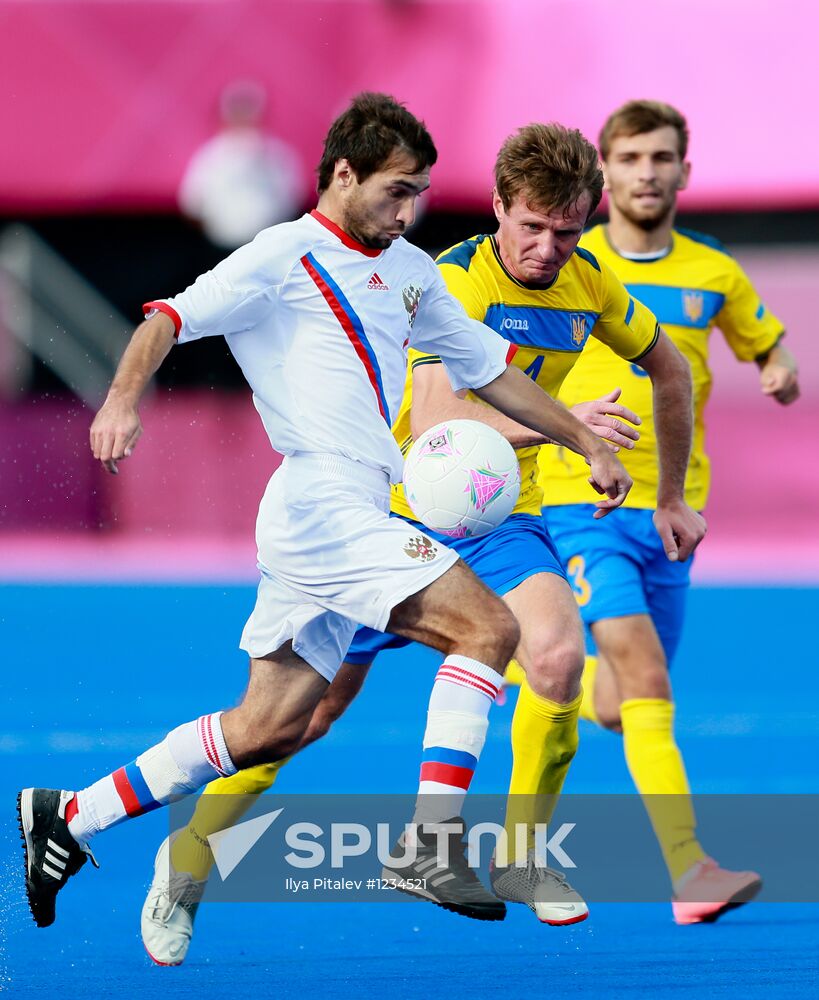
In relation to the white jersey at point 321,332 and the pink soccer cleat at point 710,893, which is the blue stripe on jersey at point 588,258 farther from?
the pink soccer cleat at point 710,893

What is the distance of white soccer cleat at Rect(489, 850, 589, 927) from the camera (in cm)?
486

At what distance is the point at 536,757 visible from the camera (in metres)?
5.10

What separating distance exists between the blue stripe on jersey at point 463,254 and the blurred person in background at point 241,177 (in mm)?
8199

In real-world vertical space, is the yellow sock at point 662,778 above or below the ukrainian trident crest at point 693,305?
below

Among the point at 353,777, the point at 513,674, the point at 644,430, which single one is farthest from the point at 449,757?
the point at 353,777

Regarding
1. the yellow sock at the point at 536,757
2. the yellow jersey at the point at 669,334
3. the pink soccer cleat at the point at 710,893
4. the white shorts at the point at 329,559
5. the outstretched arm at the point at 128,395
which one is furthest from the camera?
the yellow jersey at the point at 669,334

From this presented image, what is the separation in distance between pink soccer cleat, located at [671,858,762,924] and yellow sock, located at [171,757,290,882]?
57.0 inches

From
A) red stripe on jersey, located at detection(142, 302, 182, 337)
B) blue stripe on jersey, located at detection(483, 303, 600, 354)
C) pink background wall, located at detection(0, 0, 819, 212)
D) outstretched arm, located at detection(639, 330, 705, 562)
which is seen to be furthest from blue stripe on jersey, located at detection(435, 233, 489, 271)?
pink background wall, located at detection(0, 0, 819, 212)

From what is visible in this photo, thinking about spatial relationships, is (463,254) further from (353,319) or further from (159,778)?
(159,778)

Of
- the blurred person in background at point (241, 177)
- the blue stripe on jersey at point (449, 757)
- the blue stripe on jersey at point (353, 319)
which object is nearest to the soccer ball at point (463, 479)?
the blue stripe on jersey at point (353, 319)

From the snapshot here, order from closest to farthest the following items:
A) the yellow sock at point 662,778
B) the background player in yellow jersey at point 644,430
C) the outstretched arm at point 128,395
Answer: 1. the outstretched arm at point 128,395
2. the yellow sock at point 662,778
3. the background player in yellow jersey at point 644,430

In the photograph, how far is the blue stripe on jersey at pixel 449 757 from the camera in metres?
4.15

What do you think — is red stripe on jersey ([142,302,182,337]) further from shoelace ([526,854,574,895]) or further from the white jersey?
shoelace ([526,854,574,895])

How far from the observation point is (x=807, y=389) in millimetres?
13289
